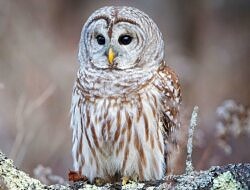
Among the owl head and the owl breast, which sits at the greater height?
the owl head

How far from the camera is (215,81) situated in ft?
37.1

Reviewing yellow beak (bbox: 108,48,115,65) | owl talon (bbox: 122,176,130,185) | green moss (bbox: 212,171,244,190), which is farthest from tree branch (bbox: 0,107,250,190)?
yellow beak (bbox: 108,48,115,65)

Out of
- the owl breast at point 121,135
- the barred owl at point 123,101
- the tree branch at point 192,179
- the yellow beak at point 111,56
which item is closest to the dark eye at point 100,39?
the barred owl at point 123,101

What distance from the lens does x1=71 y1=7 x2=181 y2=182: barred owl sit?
544 centimetres

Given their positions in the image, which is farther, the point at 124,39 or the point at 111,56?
the point at 124,39

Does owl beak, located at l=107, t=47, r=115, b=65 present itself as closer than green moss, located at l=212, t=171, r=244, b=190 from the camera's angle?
No

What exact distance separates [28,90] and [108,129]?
3.63 metres

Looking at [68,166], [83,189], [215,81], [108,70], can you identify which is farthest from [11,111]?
[83,189]

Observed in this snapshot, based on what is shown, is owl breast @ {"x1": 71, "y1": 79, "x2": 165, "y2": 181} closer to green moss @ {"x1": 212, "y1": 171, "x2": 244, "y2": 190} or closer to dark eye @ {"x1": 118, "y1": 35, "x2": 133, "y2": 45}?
dark eye @ {"x1": 118, "y1": 35, "x2": 133, "y2": 45}

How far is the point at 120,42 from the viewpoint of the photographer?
5703mm

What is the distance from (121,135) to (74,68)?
20.0 feet

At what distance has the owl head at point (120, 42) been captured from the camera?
5.65 meters

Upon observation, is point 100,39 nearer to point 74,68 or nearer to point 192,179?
point 192,179

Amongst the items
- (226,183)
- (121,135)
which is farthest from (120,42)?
(226,183)
